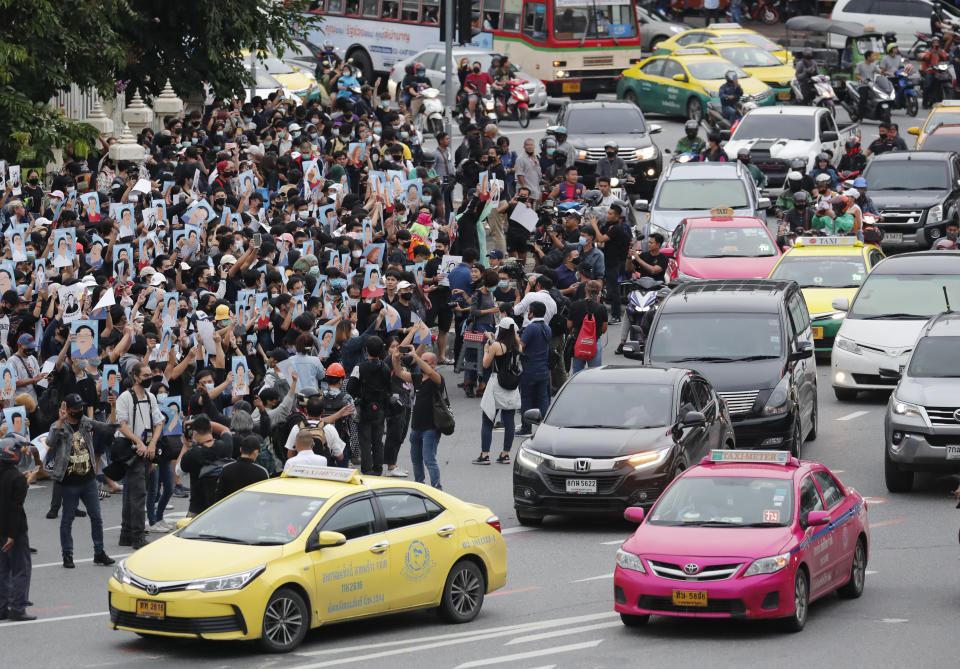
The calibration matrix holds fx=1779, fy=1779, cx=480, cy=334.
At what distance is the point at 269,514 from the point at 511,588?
9.11 ft

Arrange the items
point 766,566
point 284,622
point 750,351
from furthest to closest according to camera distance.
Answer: point 750,351 → point 766,566 → point 284,622

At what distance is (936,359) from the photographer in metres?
19.1

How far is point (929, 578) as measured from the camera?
15.5m

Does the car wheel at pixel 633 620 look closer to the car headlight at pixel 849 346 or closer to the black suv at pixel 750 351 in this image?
the black suv at pixel 750 351

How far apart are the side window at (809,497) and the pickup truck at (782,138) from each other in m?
21.4

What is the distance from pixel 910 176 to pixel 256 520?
2211cm

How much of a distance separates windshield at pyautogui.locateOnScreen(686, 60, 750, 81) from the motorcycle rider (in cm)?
299

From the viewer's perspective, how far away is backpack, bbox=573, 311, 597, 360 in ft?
70.6

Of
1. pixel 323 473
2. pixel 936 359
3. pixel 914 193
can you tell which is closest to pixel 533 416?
pixel 323 473

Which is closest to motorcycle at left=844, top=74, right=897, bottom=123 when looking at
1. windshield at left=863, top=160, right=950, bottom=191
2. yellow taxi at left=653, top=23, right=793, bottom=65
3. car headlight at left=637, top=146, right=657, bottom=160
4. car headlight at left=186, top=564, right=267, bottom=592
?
yellow taxi at left=653, top=23, right=793, bottom=65

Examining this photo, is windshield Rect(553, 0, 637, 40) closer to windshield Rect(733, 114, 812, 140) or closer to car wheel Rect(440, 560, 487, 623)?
windshield Rect(733, 114, 812, 140)

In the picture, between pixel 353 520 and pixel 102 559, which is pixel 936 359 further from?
pixel 102 559

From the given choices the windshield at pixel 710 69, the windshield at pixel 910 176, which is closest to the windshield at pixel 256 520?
the windshield at pixel 910 176

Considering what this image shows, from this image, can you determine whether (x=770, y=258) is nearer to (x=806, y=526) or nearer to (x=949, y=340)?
(x=949, y=340)
